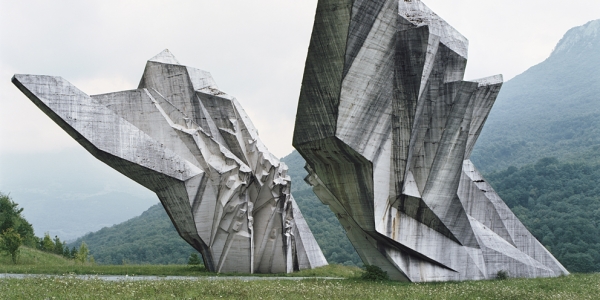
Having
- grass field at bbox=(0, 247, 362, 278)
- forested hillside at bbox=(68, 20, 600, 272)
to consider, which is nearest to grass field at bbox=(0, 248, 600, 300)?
grass field at bbox=(0, 247, 362, 278)

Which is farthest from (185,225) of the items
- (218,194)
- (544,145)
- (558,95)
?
(558,95)

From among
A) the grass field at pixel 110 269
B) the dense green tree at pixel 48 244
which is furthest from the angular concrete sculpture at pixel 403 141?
the dense green tree at pixel 48 244

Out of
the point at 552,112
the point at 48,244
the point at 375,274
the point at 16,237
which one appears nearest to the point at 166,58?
the point at 16,237

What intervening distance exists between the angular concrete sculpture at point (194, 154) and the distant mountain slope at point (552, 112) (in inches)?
1558

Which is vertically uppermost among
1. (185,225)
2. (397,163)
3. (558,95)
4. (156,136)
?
(558,95)

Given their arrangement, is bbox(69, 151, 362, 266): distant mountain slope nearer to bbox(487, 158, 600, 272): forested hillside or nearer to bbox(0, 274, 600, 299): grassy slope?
bbox(487, 158, 600, 272): forested hillside

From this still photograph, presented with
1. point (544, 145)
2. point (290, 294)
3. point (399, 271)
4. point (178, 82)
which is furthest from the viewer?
point (544, 145)

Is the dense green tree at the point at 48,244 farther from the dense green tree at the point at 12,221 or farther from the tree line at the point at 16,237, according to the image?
the dense green tree at the point at 12,221

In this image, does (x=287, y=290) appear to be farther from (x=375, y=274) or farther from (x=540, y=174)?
Answer: (x=540, y=174)

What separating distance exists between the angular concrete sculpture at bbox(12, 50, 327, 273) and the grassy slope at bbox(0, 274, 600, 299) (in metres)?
6.27

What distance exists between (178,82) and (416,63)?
10.4m

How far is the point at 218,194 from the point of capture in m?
21.9

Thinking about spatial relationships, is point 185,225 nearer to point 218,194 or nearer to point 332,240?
point 218,194

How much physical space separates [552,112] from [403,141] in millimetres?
92279
